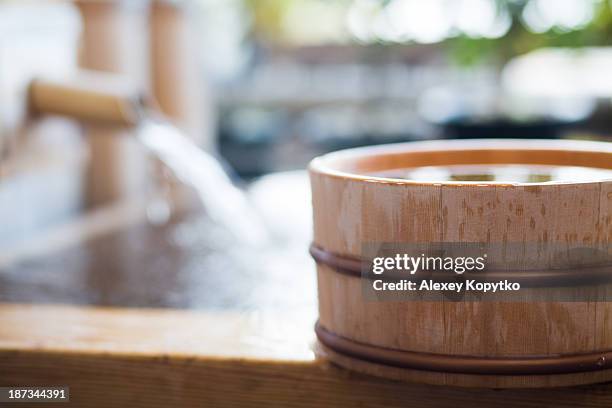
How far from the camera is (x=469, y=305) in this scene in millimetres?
1096

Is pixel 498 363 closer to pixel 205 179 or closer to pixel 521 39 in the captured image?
pixel 205 179

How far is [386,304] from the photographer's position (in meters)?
1.14

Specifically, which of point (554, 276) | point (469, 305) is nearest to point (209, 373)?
point (469, 305)

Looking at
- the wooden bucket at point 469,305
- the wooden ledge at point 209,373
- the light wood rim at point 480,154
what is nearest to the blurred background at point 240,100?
the wooden ledge at point 209,373

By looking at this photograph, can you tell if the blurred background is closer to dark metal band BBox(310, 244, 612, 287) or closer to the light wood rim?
the light wood rim

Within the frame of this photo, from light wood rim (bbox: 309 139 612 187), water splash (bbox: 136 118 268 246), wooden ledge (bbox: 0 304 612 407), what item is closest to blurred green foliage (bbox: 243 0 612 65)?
water splash (bbox: 136 118 268 246)

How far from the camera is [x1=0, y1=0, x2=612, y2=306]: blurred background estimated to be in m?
2.51

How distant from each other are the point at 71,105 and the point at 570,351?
1.95m

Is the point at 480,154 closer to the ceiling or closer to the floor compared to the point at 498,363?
closer to the ceiling

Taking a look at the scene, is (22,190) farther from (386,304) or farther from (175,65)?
(386,304)

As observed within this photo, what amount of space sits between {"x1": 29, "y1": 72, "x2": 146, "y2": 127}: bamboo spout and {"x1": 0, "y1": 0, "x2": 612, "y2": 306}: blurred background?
19mm

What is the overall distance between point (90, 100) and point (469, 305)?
1.81 metres

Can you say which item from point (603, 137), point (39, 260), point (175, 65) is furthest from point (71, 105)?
point (603, 137)

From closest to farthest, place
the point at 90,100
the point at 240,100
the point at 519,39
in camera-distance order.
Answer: the point at 90,100 < the point at 519,39 < the point at 240,100
